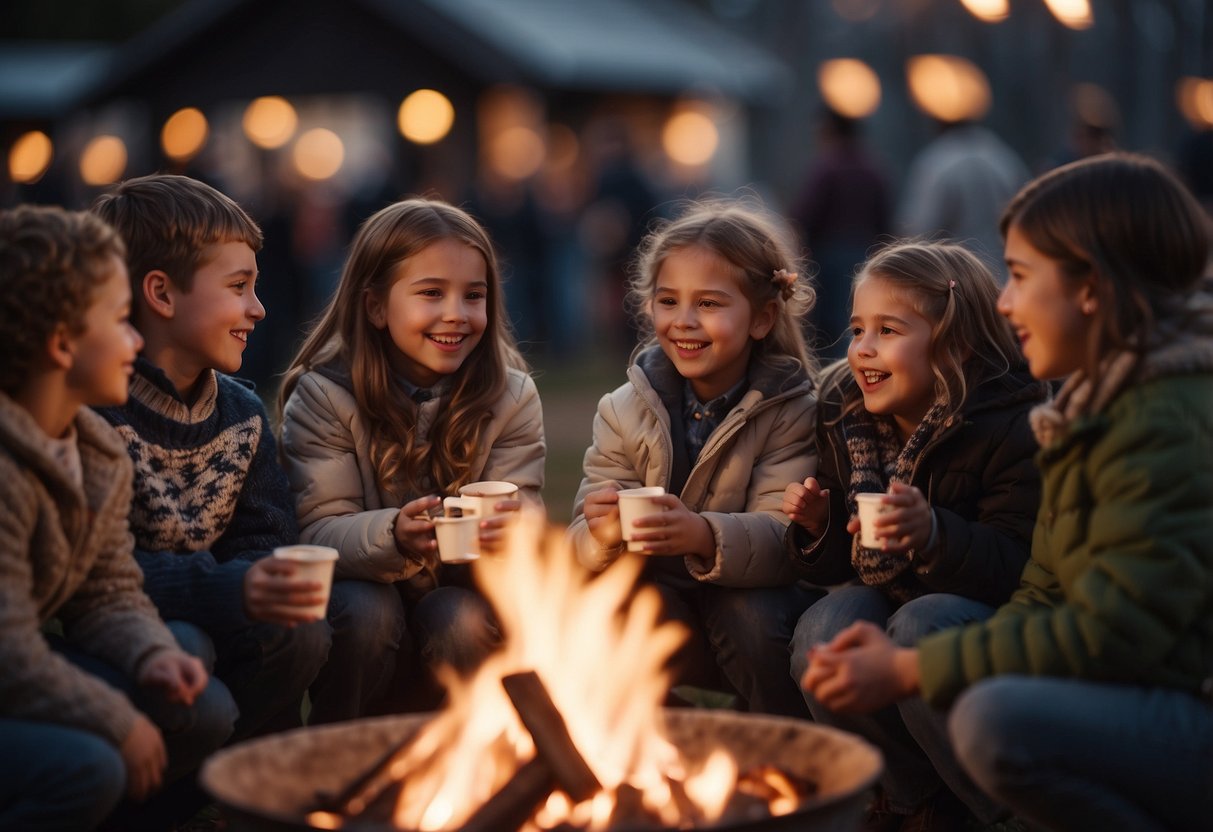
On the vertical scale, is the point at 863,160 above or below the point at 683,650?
above

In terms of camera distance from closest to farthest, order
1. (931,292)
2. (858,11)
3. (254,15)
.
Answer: (931,292)
(254,15)
(858,11)

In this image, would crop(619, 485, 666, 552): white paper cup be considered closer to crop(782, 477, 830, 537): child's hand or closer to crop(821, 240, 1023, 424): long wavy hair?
crop(782, 477, 830, 537): child's hand

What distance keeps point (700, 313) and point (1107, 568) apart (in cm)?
174

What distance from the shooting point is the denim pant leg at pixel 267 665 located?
12.8ft

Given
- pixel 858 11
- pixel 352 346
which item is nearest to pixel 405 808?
pixel 352 346

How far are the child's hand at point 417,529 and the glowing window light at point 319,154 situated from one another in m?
24.2

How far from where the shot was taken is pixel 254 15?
2145 centimetres

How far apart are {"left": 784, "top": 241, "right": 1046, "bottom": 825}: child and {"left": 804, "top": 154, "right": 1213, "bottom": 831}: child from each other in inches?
23.0

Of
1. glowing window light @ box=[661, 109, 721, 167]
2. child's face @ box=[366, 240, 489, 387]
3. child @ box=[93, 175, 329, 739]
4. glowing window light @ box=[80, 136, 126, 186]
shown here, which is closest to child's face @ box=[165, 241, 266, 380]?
child @ box=[93, 175, 329, 739]

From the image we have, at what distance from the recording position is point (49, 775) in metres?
3.04

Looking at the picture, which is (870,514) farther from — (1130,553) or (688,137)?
(688,137)

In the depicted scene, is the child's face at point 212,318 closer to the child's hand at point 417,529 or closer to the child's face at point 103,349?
the child's hand at point 417,529

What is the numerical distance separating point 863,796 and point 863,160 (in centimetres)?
1074

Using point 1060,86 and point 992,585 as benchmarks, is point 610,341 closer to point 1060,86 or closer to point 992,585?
point 1060,86
